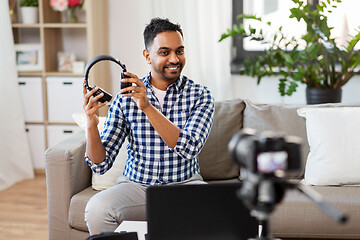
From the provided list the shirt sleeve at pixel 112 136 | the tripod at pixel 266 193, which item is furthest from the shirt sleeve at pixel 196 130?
the tripod at pixel 266 193

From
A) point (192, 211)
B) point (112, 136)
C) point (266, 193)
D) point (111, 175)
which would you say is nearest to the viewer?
point (266, 193)

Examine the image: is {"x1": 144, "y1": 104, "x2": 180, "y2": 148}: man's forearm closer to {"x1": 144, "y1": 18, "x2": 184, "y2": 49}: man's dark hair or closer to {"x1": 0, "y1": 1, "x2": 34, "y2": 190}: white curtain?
{"x1": 144, "y1": 18, "x2": 184, "y2": 49}: man's dark hair

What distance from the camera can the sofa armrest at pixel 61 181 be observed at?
7.45 ft

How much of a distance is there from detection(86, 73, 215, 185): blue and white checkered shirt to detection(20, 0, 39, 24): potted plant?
191 cm

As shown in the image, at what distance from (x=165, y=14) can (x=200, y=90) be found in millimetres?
1665

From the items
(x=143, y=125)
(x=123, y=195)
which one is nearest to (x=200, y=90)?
(x=143, y=125)

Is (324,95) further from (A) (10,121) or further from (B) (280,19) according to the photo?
(A) (10,121)

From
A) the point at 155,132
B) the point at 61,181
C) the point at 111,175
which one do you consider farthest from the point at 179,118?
the point at 61,181

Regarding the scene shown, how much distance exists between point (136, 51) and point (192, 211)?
8.60 ft

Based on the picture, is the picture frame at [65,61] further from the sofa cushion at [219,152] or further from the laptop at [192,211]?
the laptop at [192,211]

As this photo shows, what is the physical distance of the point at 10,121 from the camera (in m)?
3.76

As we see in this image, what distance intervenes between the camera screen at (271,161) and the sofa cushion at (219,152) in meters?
1.76

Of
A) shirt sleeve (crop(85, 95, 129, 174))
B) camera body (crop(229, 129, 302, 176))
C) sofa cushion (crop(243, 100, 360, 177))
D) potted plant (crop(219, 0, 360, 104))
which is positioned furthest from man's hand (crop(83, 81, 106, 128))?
potted plant (crop(219, 0, 360, 104))

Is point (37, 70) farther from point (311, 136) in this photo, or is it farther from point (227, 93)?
point (311, 136)
